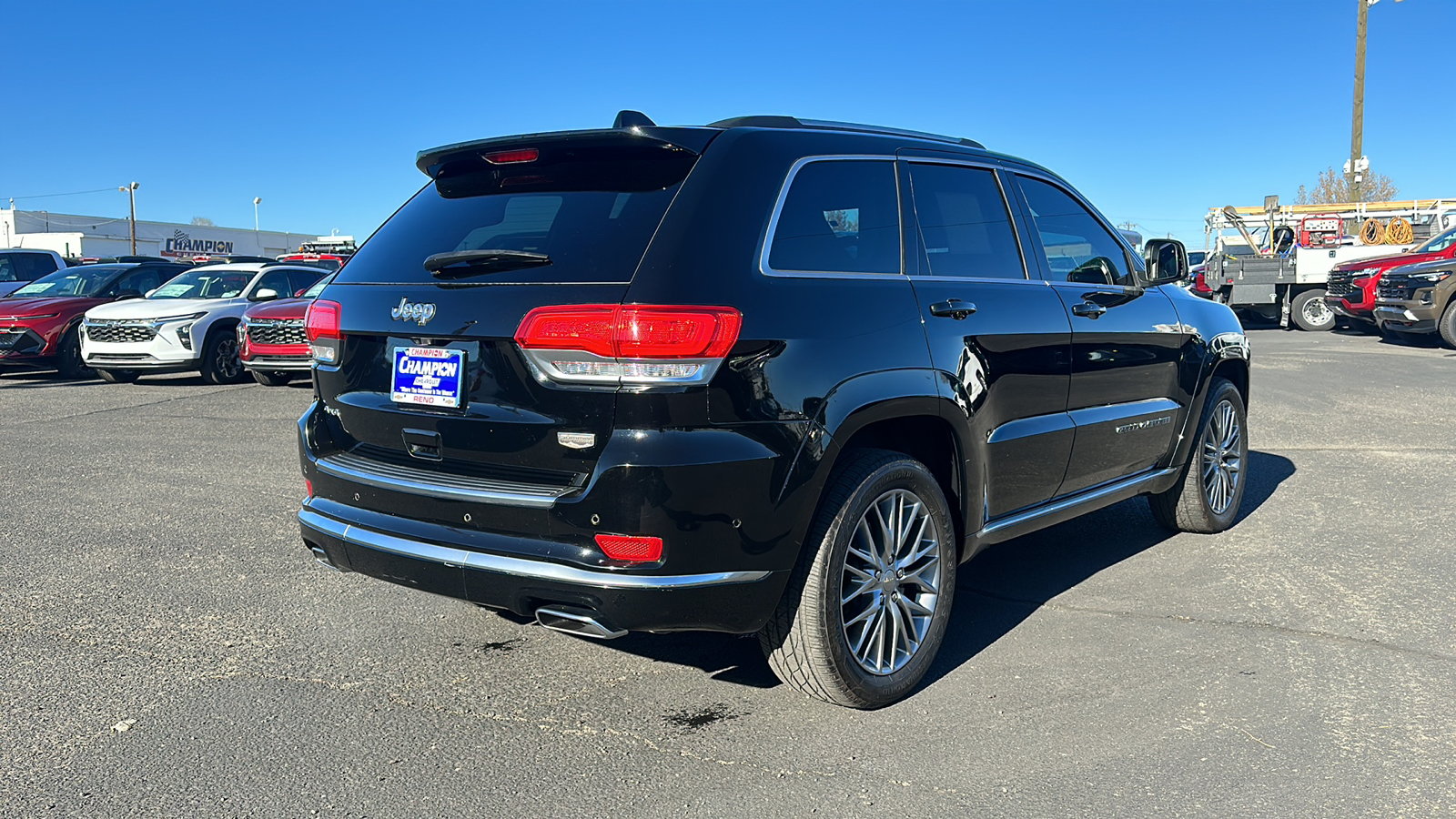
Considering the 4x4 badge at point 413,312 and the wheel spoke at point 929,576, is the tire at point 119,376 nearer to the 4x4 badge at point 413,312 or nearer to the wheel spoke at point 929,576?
the 4x4 badge at point 413,312

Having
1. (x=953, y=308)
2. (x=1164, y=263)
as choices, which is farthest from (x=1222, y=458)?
(x=953, y=308)

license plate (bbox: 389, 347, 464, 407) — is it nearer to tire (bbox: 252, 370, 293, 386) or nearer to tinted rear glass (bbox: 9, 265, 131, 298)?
tire (bbox: 252, 370, 293, 386)

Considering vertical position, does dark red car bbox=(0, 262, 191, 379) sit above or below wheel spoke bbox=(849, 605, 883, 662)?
above

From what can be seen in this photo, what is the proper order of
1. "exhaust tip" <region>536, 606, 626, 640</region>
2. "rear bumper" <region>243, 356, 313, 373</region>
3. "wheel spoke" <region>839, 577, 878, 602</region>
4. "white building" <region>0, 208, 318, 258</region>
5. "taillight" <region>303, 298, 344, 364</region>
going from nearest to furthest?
"exhaust tip" <region>536, 606, 626, 640</region> → "wheel spoke" <region>839, 577, 878, 602</region> → "taillight" <region>303, 298, 344, 364</region> → "rear bumper" <region>243, 356, 313, 373</region> → "white building" <region>0, 208, 318, 258</region>

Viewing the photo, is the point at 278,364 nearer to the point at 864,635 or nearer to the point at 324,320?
the point at 324,320

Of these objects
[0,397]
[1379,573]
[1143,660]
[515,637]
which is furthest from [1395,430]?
[0,397]

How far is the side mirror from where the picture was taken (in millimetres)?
5363

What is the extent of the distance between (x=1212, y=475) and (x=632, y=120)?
383 cm

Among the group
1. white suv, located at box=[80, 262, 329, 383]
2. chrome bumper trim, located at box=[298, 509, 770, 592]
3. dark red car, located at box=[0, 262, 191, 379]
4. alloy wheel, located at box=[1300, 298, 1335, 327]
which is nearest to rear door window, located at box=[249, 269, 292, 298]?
white suv, located at box=[80, 262, 329, 383]

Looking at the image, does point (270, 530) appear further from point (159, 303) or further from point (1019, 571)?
point (159, 303)

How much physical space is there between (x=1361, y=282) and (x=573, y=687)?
2048cm

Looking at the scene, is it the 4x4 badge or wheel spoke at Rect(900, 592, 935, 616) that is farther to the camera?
wheel spoke at Rect(900, 592, 935, 616)

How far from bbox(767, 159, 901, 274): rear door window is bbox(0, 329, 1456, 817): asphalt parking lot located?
1.41 metres

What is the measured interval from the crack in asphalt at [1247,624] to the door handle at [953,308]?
1.42 meters
